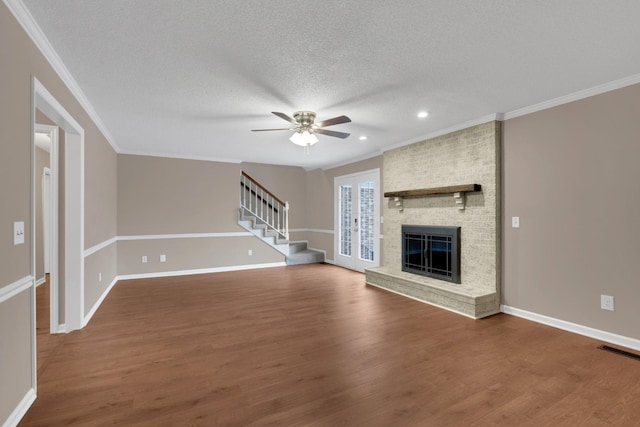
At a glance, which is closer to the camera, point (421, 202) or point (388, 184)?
point (421, 202)

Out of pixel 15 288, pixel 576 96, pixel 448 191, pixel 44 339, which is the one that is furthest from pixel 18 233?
pixel 576 96

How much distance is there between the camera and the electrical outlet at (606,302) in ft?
9.86

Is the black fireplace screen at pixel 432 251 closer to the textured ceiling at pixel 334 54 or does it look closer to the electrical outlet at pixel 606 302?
the electrical outlet at pixel 606 302

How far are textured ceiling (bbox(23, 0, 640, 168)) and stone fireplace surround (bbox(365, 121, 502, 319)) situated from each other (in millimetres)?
499

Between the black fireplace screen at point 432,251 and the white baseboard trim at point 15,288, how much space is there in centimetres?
458

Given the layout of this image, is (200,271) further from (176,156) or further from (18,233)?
(18,233)

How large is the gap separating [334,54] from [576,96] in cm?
275

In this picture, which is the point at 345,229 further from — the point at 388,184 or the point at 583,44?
the point at 583,44

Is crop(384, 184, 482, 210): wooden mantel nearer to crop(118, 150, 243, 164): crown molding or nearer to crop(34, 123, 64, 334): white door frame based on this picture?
crop(118, 150, 243, 164): crown molding

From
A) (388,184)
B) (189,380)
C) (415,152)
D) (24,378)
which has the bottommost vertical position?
(189,380)

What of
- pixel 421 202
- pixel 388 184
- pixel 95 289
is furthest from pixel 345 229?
pixel 95 289

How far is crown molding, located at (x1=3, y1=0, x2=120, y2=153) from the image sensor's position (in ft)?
6.10

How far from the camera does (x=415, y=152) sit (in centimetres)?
513

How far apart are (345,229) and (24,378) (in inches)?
231
